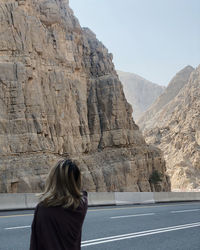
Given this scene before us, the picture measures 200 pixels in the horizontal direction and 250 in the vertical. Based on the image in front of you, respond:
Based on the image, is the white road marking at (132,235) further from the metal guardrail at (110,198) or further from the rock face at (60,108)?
the rock face at (60,108)

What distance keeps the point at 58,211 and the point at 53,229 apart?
0.15 m

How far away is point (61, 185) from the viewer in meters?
3.51

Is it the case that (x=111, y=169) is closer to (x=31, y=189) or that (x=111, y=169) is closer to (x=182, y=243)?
(x=31, y=189)

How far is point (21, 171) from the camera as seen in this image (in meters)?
37.3

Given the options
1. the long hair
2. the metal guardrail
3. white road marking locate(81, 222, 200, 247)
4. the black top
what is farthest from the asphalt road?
the metal guardrail

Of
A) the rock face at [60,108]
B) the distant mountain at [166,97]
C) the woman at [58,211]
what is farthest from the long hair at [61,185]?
the distant mountain at [166,97]

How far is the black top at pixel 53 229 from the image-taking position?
3541mm

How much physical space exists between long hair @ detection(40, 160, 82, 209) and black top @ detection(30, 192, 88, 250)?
0.25ft

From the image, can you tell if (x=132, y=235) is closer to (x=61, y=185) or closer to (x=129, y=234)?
(x=129, y=234)

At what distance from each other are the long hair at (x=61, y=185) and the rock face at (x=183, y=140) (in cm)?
6946

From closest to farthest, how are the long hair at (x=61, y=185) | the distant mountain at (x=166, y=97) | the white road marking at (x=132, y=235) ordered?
the long hair at (x=61, y=185), the white road marking at (x=132, y=235), the distant mountain at (x=166, y=97)

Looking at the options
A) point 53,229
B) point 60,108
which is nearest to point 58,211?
point 53,229

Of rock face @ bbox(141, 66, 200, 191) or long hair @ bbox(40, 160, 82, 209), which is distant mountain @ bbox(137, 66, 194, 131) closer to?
rock face @ bbox(141, 66, 200, 191)

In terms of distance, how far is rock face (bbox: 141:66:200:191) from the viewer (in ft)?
249
